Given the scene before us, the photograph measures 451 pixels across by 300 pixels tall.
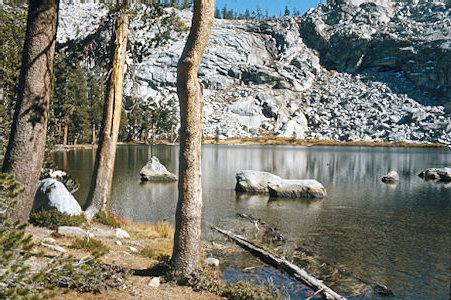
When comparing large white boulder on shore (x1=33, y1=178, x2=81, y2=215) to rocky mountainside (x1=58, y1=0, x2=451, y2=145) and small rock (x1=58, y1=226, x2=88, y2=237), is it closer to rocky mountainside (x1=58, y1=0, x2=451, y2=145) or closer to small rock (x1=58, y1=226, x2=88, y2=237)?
small rock (x1=58, y1=226, x2=88, y2=237)

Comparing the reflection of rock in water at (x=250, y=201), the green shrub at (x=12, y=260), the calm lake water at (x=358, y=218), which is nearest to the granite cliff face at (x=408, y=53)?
the calm lake water at (x=358, y=218)

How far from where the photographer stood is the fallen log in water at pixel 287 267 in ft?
28.1

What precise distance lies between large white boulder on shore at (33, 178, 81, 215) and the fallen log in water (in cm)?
570

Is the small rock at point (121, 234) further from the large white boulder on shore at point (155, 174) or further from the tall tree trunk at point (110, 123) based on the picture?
the large white boulder on shore at point (155, 174)

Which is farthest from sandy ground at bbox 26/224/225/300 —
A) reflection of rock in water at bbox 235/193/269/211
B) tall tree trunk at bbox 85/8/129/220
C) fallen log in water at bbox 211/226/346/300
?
reflection of rock in water at bbox 235/193/269/211

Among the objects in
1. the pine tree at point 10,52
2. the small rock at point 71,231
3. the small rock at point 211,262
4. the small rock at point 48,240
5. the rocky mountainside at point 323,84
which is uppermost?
the rocky mountainside at point 323,84

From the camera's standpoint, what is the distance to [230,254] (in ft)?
37.8

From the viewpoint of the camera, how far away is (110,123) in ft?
40.2

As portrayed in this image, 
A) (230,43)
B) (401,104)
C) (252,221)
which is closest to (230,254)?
(252,221)

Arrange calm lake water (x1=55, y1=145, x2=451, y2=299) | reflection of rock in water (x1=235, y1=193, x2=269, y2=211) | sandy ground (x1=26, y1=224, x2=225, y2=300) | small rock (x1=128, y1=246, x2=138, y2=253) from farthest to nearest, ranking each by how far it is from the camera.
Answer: reflection of rock in water (x1=235, y1=193, x2=269, y2=211) → calm lake water (x1=55, y1=145, x2=451, y2=299) → small rock (x1=128, y1=246, x2=138, y2=253) → sandy ground (x1=26, y1=224, x2=225, y2=300)

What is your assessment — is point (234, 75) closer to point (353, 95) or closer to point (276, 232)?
point (353, 95)

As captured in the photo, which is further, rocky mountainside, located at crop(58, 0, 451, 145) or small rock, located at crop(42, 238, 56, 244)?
rocky mountainside, located at crop(58, 0, 451, 145)

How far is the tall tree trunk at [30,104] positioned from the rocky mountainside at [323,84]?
130007mm

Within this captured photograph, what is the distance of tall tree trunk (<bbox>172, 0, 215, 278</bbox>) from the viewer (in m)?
7.10
